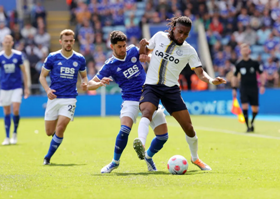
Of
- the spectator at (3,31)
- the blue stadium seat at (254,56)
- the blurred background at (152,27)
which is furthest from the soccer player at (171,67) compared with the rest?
the blue stadium seat at (254,56)

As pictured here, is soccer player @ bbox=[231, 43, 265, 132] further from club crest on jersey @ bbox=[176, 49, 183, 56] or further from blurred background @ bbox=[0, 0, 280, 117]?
blurred background @ bbox=[0, 0, 280, 117]

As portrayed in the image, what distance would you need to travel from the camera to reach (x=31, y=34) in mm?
24750

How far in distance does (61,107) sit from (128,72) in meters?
1.95

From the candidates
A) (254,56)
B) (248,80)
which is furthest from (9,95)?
(254,56)

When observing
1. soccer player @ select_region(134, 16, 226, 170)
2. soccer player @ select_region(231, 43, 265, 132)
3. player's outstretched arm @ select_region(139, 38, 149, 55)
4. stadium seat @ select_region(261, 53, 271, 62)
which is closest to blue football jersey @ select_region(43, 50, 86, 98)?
player's outstretched arm @ select_region(139, 38, 149, 55)

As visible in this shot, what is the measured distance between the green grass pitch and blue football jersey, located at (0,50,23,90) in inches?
58.0

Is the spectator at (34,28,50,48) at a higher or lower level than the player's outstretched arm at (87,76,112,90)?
lower

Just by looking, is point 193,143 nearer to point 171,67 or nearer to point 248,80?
point 171,67

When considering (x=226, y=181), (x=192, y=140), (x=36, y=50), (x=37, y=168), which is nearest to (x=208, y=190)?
(x=226, y=181)

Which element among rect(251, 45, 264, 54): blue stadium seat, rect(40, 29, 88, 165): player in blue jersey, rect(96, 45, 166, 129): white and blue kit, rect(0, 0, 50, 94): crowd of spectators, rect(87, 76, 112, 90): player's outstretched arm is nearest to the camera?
rect(87, 76, 112, 90): player's outstretched arm

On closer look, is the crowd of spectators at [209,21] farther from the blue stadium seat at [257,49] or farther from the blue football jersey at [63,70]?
the blue football jersey at [63,70]

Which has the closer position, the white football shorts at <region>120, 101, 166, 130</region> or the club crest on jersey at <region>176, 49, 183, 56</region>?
the club crest on jersey at <region>176, 49, 183, 56</region>

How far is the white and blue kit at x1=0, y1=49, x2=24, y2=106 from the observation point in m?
11.9

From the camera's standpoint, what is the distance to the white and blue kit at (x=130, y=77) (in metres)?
7.15
